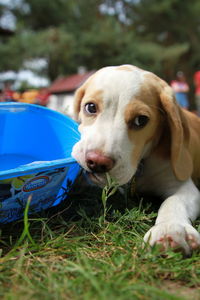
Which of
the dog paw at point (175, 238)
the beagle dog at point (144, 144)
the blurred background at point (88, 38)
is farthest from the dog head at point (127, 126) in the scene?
the blurred background at point (88, 38)

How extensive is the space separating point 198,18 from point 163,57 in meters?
2.57

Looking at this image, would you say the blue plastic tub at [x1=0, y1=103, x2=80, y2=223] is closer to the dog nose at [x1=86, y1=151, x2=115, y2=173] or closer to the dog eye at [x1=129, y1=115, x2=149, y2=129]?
the dog nose at [x1=86, y1=151, x2=115, y2=173]

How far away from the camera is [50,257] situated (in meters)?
1.44

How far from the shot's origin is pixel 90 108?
1985mm

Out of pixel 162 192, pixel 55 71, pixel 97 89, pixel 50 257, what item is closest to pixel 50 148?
pixel 97 89

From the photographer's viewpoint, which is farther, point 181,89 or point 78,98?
point 181,89

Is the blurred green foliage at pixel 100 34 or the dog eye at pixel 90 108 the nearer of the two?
the dog eye at pixel 90 108

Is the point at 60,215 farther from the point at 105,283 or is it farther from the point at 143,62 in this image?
the point at 143,62

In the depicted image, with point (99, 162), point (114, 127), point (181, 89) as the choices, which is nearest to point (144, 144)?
point (114, 127)

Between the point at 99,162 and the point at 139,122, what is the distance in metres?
0.41

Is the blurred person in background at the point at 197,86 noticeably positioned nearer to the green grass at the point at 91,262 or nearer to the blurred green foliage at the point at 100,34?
the blurred green foliage at the point at 100,34

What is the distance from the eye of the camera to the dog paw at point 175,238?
56.6 inches

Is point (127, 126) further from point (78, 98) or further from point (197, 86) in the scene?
point (197, 86)

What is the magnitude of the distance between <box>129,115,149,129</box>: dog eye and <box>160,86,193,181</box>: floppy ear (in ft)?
0.56
